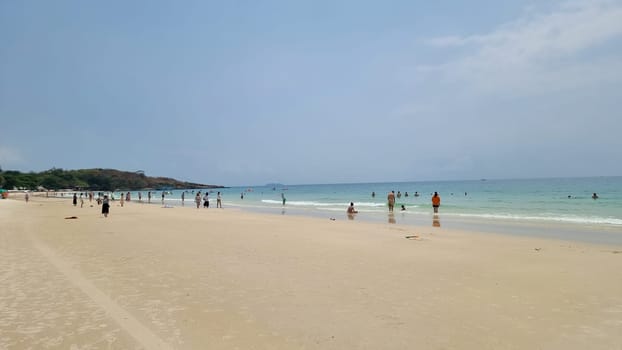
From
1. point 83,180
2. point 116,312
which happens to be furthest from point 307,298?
point 83,180

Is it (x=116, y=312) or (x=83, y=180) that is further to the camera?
(x=83, y=180)

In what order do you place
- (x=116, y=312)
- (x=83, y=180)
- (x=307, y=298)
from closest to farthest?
1. (x=116, y=312)
2. (x=307, y=298)
3. (x=83, y=180)

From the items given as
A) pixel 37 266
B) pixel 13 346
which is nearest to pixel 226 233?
pixel 37 266

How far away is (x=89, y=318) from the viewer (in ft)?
16.7

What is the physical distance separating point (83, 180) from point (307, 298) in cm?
16546

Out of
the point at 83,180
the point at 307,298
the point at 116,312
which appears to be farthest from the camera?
the point at 83,180

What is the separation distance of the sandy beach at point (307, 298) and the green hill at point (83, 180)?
126535 millimetres

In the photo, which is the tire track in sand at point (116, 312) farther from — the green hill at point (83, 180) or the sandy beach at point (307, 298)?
the green hill at point (83, 180)

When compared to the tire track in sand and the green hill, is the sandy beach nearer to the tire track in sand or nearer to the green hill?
the tire track in sand

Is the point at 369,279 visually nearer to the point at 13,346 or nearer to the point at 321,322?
the point at 321,322

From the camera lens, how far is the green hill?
397 ft

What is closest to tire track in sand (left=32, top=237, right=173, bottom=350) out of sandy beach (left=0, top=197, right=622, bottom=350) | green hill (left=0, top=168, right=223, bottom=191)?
sandy beach (left=0, top=197, right=622, bottom=350)

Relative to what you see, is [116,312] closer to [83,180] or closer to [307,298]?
[307,298]

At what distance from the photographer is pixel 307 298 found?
Answer: 614 cm
